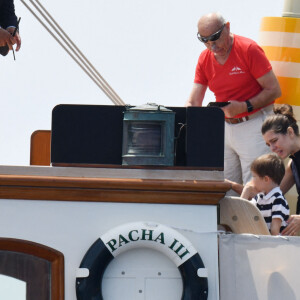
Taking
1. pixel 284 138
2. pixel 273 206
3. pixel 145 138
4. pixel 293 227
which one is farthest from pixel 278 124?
pixel 145 138

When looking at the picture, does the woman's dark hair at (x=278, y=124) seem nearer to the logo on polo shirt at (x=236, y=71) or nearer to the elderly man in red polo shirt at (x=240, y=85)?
the elderly man in red polo shirt at (x=240, y=85)

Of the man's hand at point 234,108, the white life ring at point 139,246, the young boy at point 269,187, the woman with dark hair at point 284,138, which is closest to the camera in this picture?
the white life ring at point 139,246

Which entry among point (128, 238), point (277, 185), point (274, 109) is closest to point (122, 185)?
point (128, 238)

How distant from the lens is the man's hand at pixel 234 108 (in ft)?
19.0

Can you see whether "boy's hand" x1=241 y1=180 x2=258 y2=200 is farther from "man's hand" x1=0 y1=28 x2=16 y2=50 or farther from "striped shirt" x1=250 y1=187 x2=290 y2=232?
"man's hand" x1=0 y1=28 x2=16 y2=50

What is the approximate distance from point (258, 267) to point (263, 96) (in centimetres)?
200

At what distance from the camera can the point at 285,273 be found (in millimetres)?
4086

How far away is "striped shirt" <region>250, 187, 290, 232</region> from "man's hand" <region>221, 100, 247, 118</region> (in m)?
1.08

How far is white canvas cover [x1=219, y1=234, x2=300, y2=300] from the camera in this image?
158 inches

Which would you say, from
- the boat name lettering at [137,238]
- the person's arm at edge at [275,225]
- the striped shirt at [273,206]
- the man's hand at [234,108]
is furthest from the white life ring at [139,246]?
the man's hand at [234,108]

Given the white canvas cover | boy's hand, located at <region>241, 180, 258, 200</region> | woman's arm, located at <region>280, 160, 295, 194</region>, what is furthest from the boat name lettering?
woman's arm, located at <region>280, 160, 295, 194</region>

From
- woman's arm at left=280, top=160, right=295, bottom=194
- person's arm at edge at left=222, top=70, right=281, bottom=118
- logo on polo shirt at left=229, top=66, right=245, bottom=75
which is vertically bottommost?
woman's arm at left=280, top=160, right=295, bottom=194

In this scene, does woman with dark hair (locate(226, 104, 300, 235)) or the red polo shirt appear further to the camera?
the red polo shirt

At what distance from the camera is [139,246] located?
3873mm
